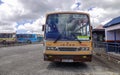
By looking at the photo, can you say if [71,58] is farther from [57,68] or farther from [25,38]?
[25,38]

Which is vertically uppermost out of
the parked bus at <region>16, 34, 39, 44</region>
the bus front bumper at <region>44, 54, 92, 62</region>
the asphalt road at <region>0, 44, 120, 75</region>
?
the parked bus at <region>16, 34, 39, 44</region>

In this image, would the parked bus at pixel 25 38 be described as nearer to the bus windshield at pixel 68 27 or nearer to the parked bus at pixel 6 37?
the parked bus at pixel 6 37

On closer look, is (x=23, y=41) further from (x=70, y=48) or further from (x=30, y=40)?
(x=70, y=48)

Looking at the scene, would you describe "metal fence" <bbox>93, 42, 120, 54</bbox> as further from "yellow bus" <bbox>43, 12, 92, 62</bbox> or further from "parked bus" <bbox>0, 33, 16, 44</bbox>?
"parked bus" <bbox>0, 33, 16, 44</bbox>

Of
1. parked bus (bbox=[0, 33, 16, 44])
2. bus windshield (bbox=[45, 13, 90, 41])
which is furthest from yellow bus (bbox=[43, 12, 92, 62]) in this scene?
parked bus (bbox=[0, 33, 16, 44])

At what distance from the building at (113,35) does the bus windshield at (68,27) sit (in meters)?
7.18

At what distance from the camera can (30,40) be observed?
6019 centimetres

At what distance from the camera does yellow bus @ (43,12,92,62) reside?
12.2 m

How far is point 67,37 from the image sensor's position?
487 inches

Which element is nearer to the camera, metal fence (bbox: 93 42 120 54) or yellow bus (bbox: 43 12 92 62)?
yellow bus (bbox: 43 12 92 62)

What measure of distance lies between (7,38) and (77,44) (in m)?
40.9

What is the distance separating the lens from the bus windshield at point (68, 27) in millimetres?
12406

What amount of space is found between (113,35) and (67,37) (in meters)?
12.6


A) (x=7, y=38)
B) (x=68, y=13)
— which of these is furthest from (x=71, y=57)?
(x=7, y=38)
